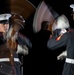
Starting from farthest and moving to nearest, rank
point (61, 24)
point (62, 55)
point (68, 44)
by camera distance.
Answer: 1. point (62, 55)
2. point (61, 24)
3. point (68, 44)

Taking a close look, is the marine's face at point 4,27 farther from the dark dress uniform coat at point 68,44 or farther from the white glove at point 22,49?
the dark dress uniform coat at point 68,44

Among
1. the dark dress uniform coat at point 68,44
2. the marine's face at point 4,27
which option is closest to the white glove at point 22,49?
the marine's face at point 4,27

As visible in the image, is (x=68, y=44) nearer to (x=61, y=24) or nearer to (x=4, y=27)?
(x=61, y=24)

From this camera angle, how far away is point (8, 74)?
3094 mm

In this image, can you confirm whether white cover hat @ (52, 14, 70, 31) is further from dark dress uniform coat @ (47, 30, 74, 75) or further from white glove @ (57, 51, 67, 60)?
white glove @ (57, 51, 67, 60)

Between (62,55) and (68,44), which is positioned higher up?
(68,44)

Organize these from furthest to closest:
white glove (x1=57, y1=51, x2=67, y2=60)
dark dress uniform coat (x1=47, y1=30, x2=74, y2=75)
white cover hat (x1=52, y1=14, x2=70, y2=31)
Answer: white glove (x1=57, y1=51, x2=67, y2=60), white cover hat (x1=52, y1=14, x2=70, y2=31), dark dress uniform coat (x1=47, y1=30, x2=74, y2=75)

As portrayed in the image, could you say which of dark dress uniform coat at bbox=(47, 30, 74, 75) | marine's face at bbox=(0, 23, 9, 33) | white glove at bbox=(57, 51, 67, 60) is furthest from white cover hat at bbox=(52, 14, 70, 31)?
marine's face at bbox=(0, 23, 9, 33)

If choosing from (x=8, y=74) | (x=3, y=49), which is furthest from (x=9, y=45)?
(x=8, y=74)

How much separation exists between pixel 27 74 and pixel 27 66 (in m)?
0.09

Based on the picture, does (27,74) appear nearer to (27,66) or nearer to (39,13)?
(27,66)

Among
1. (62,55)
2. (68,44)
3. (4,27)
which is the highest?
(4,27)

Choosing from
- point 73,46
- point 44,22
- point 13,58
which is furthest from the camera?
point 44,22

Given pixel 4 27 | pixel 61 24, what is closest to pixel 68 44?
pixel 61 24
